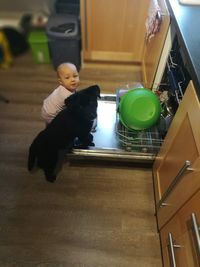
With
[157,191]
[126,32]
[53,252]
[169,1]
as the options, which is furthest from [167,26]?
[53,252]

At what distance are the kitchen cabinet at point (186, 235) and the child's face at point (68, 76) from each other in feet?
2.60

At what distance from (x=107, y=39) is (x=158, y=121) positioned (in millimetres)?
1057

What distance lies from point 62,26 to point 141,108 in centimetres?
117

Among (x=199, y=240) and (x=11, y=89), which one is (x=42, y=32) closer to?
(x=11, y=89)

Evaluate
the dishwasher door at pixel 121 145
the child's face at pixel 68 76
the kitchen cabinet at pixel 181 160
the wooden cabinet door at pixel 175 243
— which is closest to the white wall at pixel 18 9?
the child's face at pixel 68 76

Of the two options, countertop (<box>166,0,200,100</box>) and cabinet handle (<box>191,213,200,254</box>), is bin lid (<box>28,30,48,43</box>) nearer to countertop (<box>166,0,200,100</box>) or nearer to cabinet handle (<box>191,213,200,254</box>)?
countertop (<box>166,0,200,100</box>)

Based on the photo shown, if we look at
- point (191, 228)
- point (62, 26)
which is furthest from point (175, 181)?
point (62, 26)

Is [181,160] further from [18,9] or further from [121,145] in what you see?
[18,9]

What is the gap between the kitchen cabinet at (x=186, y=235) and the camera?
2.28 feet

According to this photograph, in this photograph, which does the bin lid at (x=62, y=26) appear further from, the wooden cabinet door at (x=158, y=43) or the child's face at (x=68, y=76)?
the child's face at (x=68, y=76)

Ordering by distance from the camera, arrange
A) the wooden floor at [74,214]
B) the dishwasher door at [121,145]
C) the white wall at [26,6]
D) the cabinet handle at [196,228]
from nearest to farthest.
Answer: the cabinet handle at [196,228] → the wooden floor at [74,214] → the dishwasher door at [121,145] → the white wall at [26,6]

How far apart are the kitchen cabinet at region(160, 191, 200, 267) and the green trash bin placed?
5.97ft

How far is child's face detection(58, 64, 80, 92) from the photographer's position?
3.78 feet

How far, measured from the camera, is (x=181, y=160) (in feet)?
2.81
